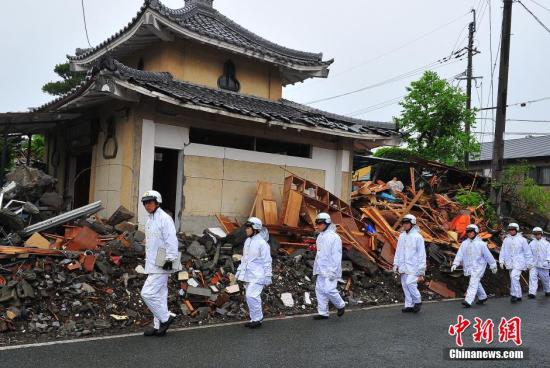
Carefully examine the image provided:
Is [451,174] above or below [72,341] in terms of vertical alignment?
above

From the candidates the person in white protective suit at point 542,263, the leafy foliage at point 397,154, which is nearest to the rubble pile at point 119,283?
the person in white protective suit at point 542,263

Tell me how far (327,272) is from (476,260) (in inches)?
174

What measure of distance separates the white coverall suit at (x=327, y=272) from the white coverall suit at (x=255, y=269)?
1.24 meters

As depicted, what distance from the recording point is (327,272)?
9688 millimetres

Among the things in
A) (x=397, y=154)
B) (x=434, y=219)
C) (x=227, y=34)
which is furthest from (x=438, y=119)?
(x=227, y=34)

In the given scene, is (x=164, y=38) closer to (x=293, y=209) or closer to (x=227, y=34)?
(x=227, y=34)

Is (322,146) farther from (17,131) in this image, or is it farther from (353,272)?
(17,131)

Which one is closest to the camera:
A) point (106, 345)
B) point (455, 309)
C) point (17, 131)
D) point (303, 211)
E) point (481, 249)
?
point (106, 345)

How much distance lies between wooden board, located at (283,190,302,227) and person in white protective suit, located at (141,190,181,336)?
5432 millimetres

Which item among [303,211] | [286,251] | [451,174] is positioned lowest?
[286,251]

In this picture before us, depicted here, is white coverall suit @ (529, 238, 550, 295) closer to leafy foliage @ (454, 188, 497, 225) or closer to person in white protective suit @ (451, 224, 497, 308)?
person in white protective suit @ (451, 224, 497, 308)

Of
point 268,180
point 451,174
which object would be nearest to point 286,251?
point 268,180

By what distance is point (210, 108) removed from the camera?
11445mm

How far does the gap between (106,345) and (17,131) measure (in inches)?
386
